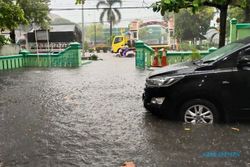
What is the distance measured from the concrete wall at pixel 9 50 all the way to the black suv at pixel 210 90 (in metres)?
17.0

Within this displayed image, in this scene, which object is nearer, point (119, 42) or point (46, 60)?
point (46, 60)

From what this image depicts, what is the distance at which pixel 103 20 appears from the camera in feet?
185

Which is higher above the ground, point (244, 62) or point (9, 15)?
point (9, 15)

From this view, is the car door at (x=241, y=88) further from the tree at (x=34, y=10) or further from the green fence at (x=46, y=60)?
the tree at (x=34, y=10)

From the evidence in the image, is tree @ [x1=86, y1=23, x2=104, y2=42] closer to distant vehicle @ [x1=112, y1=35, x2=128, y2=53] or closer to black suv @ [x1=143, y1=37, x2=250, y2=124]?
distant vehicle @ [x1=112, y1=35, x2=128, y2=53]

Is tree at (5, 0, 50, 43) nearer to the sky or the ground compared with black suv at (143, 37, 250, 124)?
nearer to the sky

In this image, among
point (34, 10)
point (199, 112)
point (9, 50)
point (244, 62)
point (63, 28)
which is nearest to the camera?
point (244, 62)

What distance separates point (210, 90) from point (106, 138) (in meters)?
2.02

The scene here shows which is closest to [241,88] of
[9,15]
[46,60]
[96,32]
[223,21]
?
[223,21]

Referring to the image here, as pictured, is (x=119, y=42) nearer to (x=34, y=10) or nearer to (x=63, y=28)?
(x=63, y=28)

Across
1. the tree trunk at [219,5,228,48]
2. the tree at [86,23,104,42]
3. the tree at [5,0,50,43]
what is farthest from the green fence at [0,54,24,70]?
the tree at [86,23,104,42]

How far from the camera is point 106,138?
5.54 metres

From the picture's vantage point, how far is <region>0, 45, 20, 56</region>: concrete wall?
20812mm

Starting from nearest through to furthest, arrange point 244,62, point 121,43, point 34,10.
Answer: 1. point 244,62
2. point 34,10
3. point 121,43
